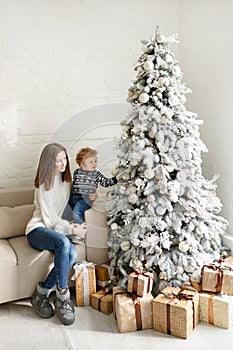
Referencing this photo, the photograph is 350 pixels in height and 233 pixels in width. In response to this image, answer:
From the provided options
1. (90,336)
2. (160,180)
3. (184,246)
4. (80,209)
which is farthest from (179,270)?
(80,209)

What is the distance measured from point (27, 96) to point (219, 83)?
153 cm

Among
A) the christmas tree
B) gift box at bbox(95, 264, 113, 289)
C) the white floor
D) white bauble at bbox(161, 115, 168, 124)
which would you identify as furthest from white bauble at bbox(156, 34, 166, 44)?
the white floor

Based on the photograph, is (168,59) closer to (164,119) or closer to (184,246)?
(164,119)

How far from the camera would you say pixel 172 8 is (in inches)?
167

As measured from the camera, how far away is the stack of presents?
2873 millimetres

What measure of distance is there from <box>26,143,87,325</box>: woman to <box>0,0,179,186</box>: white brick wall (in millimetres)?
673

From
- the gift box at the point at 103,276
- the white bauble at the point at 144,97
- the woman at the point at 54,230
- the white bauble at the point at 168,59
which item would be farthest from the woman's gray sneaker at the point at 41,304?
the white bauble at the point at 168,59

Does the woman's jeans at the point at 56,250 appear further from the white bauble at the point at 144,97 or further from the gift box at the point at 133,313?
the white bauble at the point at 144,97

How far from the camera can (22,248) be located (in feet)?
10.8

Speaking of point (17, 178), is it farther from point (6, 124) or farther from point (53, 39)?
point (53, 39)

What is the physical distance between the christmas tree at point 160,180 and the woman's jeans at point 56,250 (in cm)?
34

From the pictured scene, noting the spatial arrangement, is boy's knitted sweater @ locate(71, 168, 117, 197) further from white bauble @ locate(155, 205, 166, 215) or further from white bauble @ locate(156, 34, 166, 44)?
white bauble @ locate(156, 34, 166, 44)

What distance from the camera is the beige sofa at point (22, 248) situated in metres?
3.15

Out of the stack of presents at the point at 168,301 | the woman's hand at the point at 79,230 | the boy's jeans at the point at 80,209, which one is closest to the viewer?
the stack of presents at the point at 168,301
